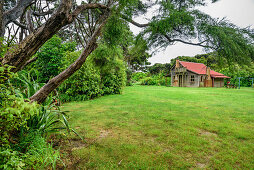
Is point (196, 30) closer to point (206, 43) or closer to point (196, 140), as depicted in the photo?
point (206, 43)

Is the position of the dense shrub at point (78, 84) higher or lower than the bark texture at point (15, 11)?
lower

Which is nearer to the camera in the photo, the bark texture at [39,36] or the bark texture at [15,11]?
the bark texture at [39,36]

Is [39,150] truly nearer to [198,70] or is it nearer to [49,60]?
[49,60]

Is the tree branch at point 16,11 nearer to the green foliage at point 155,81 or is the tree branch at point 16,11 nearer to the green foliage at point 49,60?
the green foliage at point 49,60

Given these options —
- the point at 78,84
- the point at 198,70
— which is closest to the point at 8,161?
the point at 78,84

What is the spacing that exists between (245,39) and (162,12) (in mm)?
1690

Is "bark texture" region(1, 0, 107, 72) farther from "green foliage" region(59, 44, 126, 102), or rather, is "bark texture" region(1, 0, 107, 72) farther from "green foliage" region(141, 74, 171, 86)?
"green foliage" region(141, 74, 171, 86)

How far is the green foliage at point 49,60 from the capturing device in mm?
7364

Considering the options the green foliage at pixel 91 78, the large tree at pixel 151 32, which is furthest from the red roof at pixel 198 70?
the large tree at pixel 151 32

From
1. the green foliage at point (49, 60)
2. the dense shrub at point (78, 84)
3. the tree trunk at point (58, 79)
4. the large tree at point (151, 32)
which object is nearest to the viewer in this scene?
the large tree at point (151, 32)

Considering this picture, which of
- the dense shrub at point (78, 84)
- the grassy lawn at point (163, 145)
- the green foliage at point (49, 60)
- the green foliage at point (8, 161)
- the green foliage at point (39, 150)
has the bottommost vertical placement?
the grassy lawn at point (163, 145)

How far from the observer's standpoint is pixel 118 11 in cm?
280

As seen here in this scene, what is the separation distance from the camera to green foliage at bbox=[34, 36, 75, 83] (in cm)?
736

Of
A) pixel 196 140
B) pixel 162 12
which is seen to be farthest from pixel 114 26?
pixel 196 140
